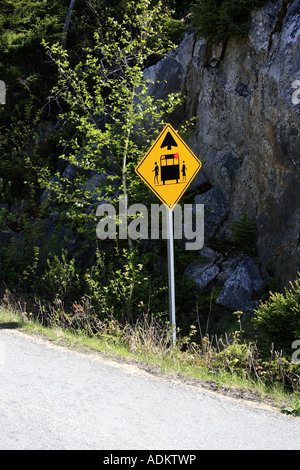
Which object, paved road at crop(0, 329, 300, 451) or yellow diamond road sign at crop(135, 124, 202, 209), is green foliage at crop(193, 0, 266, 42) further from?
paved road at crop(0, 329, 300, 451)

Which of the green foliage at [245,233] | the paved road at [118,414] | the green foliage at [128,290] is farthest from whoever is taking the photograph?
the green foliage at [245,233]

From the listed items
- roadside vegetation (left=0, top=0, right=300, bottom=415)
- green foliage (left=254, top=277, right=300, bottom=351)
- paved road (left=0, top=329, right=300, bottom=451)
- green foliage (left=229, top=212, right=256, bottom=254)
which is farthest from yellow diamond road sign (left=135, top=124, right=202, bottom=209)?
green foliage (left=229, top=212, right=256, bottom=254)

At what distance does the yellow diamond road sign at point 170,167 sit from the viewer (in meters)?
7.38

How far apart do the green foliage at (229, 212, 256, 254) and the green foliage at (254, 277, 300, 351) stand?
3.98 meters

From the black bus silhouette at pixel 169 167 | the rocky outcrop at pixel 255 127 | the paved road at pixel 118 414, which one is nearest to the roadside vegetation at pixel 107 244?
the rocky outcrop at pixel 255 127

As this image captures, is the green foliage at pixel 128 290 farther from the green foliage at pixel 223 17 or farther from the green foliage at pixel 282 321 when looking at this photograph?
the green foliage at pixel 223 17

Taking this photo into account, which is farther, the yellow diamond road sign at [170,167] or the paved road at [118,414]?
the yellow diamond road sign at [170,167]


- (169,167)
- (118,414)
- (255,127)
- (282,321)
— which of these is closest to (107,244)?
(255,127)

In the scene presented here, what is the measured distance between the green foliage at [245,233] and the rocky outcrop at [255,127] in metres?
0.18

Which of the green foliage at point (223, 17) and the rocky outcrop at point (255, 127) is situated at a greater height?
the green foliage at point (223, 17)

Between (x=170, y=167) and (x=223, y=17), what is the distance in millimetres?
5777

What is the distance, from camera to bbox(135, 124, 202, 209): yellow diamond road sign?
24.2 feet

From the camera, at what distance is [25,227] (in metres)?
13.0
